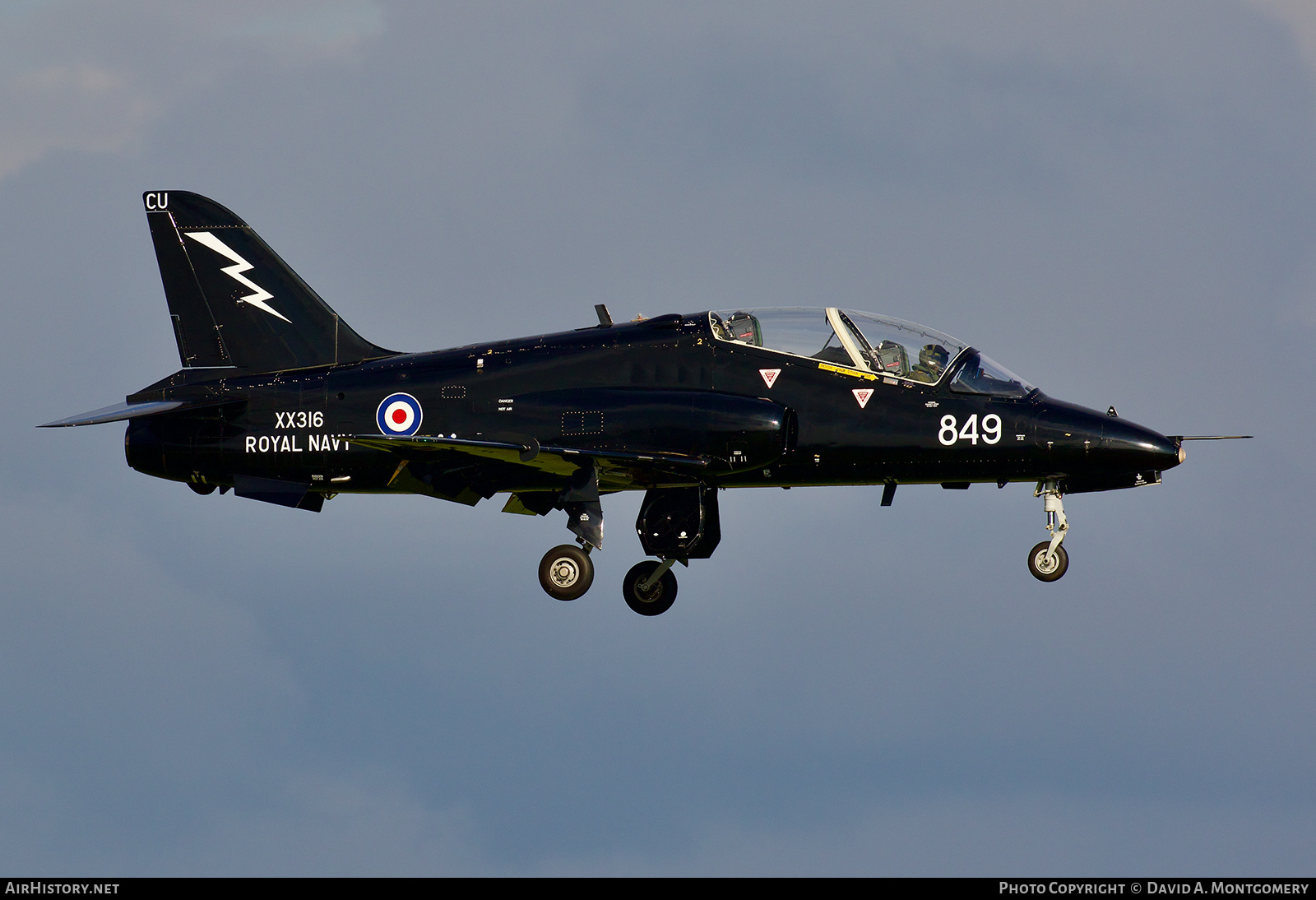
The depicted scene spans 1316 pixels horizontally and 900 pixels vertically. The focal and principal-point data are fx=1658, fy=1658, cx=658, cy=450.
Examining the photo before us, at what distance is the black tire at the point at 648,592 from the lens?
2945 cm

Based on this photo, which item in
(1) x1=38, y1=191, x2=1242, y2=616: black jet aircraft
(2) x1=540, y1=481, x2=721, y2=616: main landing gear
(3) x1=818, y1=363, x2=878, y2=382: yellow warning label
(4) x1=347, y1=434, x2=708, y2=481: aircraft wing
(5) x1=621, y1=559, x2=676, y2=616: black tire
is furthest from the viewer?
(5) x1=621, y1=559, x2=676, y2=616: black tire

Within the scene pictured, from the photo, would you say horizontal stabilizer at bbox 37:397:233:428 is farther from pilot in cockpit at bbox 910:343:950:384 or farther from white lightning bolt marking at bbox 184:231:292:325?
pilot in cockpit at bbox 910:343:950:384

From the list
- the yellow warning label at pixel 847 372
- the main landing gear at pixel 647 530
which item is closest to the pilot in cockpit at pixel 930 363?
the yellow warning label at pixel 847 372

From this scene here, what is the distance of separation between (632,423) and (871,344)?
4.21 meters

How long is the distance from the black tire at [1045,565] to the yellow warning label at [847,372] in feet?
12.6

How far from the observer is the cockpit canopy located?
2711 cm

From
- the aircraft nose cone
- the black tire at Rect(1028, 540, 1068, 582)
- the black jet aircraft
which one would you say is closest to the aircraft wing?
the black jet aircraft

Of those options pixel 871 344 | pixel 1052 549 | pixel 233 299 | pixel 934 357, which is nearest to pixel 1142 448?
pixel 1052 549

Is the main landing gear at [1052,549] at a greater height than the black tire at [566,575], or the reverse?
the main landing gear at [1052,549]

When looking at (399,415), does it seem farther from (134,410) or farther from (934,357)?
(934,357)

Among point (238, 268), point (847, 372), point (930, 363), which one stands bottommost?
point (847, 372)

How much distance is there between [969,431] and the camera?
2670 cm

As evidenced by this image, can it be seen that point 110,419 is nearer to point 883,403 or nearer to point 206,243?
point 206,243

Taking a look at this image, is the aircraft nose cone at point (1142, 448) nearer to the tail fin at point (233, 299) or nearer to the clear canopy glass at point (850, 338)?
the clear canopy glass at point (850, 338)
